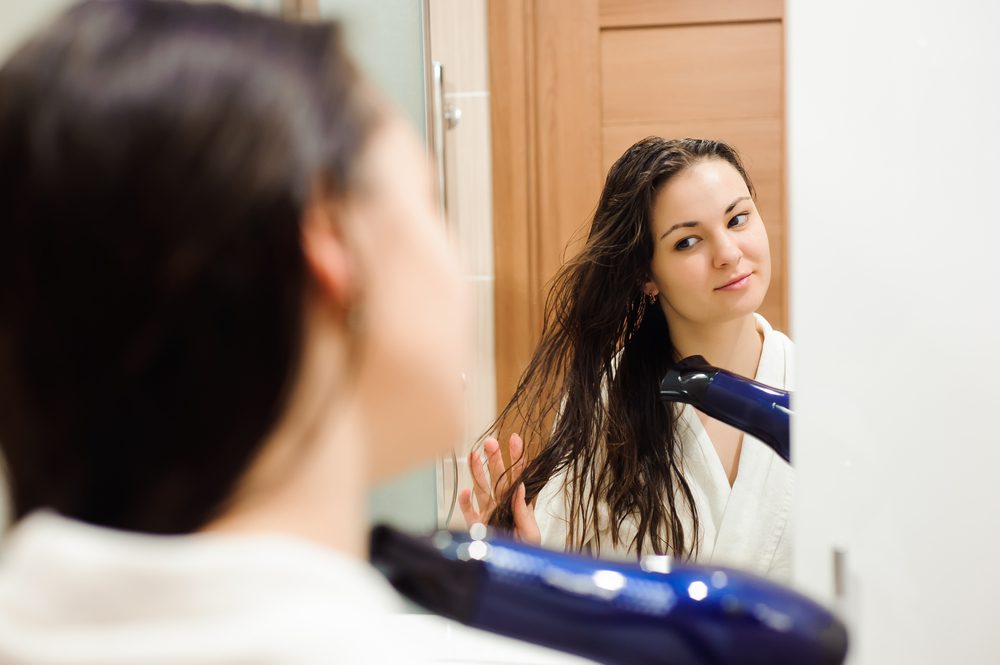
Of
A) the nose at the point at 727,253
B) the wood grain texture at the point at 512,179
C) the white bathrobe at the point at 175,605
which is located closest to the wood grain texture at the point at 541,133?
the wood grain texture at the point at 512,179

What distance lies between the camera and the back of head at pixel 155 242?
12.9 inches

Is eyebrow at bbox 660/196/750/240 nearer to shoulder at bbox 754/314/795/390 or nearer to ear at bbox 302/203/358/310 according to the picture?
shoulder at bbox 754/314/795/390

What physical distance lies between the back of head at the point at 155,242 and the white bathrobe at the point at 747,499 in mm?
441

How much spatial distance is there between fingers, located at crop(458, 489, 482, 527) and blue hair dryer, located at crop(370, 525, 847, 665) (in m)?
0.30

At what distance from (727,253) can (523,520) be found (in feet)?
0.90

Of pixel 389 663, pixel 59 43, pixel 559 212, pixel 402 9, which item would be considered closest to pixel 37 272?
pixel 59 43

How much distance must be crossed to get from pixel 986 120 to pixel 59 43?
62 centimetres

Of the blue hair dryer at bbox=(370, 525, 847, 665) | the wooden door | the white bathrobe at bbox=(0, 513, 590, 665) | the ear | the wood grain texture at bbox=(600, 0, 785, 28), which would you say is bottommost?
the blue hair dryer at bbox=(370, 525, 847, 665)

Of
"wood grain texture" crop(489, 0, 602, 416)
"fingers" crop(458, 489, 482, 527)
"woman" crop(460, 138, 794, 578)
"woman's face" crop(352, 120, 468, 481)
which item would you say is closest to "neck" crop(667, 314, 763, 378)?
"woman" crop(460, 138, 794, 578)

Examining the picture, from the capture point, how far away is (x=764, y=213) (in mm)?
692

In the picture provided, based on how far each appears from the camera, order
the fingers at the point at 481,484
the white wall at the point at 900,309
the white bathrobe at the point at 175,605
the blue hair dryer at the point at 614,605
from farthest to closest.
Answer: the fingers at the point at 481,484 → the white wall at the point at 900,309 → the blue hair dryer at the point at 614,605 → the white bathrobe at the point at 175,605

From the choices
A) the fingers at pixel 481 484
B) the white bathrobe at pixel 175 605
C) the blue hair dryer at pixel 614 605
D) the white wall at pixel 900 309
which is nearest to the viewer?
the white bathrobe at pixel 175 605

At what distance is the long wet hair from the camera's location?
71 cm

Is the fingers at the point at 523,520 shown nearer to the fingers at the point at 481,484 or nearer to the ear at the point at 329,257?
the fingers at the point at 481,484
